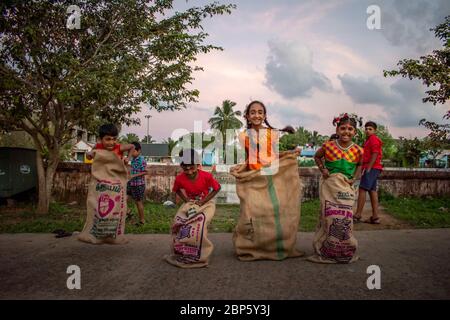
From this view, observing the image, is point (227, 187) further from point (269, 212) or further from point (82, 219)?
point (269, 212)

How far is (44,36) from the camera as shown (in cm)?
723

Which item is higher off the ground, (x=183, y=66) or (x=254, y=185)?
(x=183, y=66)

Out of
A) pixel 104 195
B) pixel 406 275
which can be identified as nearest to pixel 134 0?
pixel 104 195

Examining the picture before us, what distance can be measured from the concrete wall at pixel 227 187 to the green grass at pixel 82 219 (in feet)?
1.76

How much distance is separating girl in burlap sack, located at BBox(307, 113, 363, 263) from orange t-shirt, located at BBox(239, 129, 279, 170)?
0.62m

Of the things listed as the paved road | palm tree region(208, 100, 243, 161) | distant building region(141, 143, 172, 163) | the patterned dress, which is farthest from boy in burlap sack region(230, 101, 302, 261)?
distant building region(141, 143, 172, 163)

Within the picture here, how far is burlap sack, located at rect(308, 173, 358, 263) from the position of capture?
3.54 metres

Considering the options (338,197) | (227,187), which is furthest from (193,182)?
(227,187)

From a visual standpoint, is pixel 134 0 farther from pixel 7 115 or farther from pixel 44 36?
pixel 7 115

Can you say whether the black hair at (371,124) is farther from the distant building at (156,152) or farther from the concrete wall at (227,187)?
the distant building at (156,152)

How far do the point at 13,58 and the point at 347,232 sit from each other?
7.60 metres

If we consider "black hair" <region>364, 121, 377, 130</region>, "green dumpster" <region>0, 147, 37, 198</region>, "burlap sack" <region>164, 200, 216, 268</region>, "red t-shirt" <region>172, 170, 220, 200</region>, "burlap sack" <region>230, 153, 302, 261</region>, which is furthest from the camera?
"green dumpster" <region>0, 147, 37, 198</region>

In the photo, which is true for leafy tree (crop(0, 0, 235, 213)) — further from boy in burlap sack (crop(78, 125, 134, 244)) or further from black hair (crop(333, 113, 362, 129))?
black hair (crop(333, 113, 362, 129))
